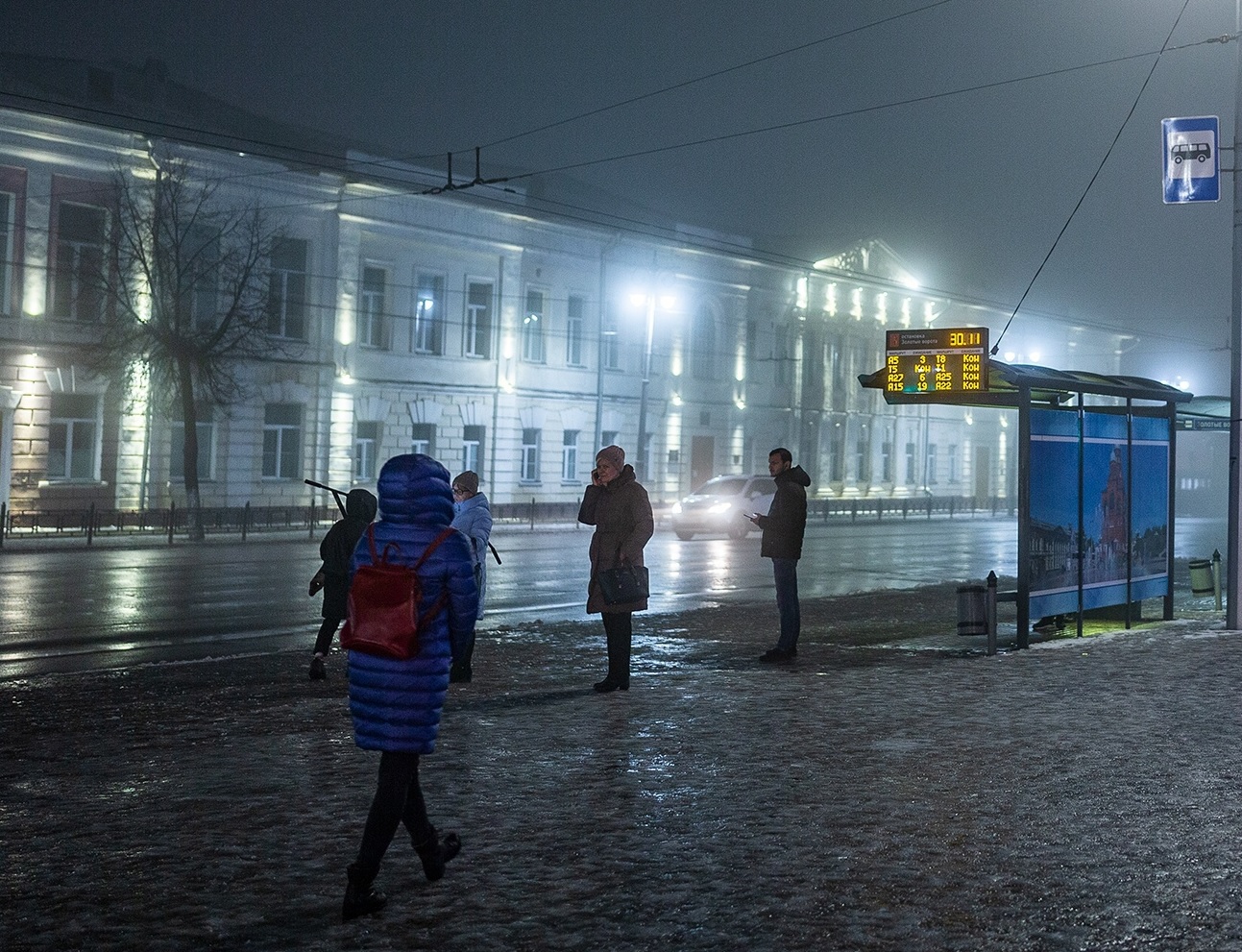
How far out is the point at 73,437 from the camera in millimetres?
36531

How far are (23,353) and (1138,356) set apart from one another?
217 feet

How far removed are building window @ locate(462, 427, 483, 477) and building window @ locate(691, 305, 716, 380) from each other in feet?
37.8

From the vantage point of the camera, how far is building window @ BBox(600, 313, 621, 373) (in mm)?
51969

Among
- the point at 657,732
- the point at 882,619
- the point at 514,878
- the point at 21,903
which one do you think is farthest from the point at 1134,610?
the point at 21,903

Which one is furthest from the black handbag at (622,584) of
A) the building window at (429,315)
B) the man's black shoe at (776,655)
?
the building window at (429,315)

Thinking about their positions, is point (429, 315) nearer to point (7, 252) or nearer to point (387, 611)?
point (7, 252)

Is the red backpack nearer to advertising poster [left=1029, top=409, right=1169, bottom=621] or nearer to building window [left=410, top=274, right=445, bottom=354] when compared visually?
advertising poster [left=1029, top=409, right=1169, bottom=621]

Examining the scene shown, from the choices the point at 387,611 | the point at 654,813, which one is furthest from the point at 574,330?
the point at 387,611

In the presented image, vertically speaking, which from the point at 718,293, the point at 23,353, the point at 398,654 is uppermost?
the point at 718,293

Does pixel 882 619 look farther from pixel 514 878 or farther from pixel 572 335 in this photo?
pixel 572 335

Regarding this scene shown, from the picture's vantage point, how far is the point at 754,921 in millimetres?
5609

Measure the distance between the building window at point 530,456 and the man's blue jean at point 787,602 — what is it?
35.4 metres

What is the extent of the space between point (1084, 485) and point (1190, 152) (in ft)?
13.4

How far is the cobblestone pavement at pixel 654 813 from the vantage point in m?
5.59
